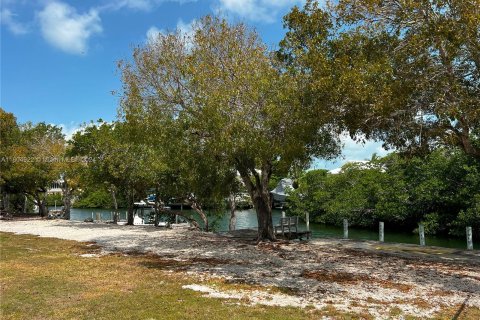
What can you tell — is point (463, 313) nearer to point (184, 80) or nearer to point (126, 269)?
point (126, 269)

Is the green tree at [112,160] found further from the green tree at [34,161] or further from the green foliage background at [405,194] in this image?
the green foliage background at [405,194]

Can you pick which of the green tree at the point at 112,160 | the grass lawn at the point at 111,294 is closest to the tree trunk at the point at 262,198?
the grass lawn at the point at 111,294

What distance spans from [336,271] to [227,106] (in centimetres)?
549

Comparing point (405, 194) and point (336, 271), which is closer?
point (336, 271)

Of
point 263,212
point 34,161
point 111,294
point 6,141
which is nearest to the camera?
point 111,294

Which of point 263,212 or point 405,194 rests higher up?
point 405,194

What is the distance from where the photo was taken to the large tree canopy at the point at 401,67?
32.1 ft

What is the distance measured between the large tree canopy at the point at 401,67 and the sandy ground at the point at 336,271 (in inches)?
144

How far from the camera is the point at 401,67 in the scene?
10.8 m

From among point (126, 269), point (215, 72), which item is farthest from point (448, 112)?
point (126, 269)

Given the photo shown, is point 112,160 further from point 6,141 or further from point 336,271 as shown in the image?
point 336,271

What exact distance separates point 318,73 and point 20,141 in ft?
103

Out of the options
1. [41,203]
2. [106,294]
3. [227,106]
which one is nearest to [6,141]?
[41,203]

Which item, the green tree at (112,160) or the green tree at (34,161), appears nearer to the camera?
the green tree at (112,160)
